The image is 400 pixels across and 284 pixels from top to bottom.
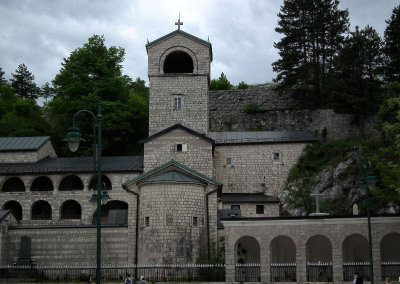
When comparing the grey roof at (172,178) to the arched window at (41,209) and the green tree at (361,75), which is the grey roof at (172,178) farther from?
the green tree at (361,75)

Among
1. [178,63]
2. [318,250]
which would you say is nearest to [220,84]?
[178,63]

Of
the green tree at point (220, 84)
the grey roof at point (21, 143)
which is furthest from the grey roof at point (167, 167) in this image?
the green tree at point (220, 84)

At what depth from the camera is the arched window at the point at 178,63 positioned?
3984 centimetres

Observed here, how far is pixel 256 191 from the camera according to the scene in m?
40.2

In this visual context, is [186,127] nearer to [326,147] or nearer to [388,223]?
[326,147]

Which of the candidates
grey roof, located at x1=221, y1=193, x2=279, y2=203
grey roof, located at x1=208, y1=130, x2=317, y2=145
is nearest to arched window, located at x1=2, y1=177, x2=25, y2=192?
grey roof, located at x1=208, y1=130, x2=317, y2=145

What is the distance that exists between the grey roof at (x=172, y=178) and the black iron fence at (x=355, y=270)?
933cm

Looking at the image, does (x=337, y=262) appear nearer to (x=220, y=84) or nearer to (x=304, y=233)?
(x=304, y=233)

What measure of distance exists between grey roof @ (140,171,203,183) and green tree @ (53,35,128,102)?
64.0 feet

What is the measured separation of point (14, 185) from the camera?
41.1 meters

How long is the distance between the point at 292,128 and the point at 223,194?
9.52 meters

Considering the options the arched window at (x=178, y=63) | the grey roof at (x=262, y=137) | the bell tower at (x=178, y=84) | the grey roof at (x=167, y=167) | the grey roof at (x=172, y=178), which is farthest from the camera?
the grey roof at (x=262, y=137)

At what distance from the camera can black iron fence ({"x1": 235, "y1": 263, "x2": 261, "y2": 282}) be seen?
25.3 m

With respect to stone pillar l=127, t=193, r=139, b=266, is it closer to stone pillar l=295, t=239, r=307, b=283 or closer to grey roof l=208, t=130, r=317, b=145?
stone pillar l=295, t=239, r=307, b=283
